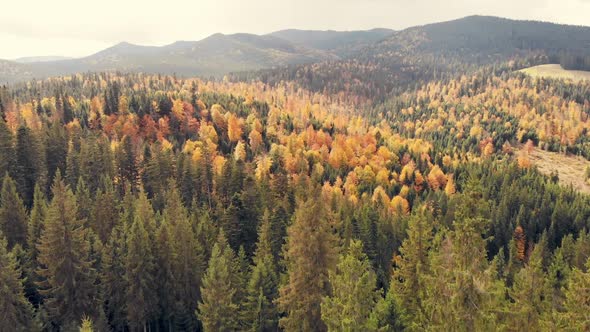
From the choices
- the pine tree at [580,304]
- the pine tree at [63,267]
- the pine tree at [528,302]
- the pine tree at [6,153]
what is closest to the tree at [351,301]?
the pine tree at [580,304]

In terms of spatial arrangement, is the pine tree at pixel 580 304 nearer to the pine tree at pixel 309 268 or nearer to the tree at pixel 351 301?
the tree at pixel 351 301

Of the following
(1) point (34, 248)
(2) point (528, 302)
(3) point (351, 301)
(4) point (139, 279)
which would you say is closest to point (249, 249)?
(4) point (139, 279)

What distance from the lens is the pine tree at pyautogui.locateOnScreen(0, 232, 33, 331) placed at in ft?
116

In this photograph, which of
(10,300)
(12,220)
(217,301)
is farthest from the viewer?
(12,220)

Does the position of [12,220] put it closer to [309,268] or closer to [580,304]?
[309,268]

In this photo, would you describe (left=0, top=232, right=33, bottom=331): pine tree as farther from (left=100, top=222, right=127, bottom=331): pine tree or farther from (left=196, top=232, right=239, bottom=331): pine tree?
(left=196, top=232, right=239, bottom=331): pine tree

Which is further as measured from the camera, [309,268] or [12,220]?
[12,220]

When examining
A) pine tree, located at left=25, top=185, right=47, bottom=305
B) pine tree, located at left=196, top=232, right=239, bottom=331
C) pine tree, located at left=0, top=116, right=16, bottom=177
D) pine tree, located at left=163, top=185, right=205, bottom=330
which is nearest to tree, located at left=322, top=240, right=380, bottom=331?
pine tree, located at left=196, top=232, right=239, bottom=331

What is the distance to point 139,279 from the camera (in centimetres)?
4403

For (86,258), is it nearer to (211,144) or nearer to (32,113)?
(211,144)

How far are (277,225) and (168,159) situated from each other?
3745cm

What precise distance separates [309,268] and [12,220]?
41235mm

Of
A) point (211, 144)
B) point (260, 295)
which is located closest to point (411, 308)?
point (260, 295)

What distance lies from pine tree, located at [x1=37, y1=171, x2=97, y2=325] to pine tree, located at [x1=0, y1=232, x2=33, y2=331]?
152 inches
